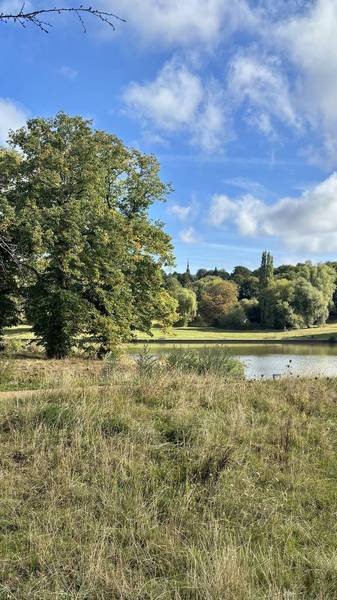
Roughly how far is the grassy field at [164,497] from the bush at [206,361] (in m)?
4.40

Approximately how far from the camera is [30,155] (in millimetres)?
21109

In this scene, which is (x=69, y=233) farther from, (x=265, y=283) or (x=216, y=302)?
(x=265, y=283)

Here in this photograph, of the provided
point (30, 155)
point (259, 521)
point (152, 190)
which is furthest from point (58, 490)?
point (152, 190)

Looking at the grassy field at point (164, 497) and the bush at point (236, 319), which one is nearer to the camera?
the grassy field at point (164, 497)

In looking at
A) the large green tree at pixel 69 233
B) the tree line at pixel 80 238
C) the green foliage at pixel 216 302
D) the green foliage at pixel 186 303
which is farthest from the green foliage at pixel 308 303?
the large green tree at pixel 69 233

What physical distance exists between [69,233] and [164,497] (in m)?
15.4

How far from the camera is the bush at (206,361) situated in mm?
13312

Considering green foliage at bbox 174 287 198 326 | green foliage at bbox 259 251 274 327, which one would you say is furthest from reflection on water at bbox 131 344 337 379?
green foliage at bbox 259 251 274 327

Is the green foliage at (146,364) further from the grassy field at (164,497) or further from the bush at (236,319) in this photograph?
the bush at (236,319)

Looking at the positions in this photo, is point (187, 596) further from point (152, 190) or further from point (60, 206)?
point (152, 190)

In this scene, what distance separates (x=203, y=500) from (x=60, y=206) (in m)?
16.6

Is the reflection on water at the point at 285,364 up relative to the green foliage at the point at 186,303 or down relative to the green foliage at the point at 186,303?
down

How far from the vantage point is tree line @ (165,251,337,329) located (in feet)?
272

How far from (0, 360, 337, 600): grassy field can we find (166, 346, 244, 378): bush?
4.40m
